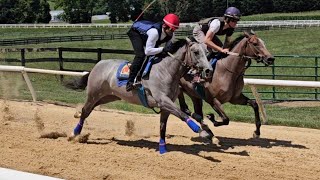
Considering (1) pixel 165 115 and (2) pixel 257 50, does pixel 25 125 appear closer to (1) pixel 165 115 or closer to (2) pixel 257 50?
(1) pixel 165 115

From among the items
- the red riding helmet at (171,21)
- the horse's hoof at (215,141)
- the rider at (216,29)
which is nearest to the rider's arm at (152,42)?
the red riding helmet at (171,21)

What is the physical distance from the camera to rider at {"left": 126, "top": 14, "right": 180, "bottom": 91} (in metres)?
7.45

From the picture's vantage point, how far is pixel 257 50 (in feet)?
27.1

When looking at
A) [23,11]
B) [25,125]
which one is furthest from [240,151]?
[23,11]

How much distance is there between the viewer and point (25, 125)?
10.5 metres

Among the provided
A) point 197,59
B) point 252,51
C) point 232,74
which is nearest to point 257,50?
point 252,51

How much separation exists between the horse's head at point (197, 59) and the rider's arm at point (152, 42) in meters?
0.40

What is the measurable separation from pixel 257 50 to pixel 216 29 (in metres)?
0.76

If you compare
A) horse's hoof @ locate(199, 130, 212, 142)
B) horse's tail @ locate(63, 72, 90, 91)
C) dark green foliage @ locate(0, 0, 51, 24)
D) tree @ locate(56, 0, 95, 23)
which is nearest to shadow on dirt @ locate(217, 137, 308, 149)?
horse's hoof @ locate(199, 130, 212, 142)

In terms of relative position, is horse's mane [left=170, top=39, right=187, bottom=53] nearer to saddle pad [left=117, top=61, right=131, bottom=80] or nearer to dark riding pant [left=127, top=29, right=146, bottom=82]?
dark riding pant [left=127, top=29, right=146, bottom=82]

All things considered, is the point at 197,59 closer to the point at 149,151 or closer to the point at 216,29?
the point at 216,29

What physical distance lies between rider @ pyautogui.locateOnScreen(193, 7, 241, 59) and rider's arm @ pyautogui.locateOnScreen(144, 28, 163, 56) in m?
1.21

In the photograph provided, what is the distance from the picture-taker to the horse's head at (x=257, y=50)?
26.6 feet

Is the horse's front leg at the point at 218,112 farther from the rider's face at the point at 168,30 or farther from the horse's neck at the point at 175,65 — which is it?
the rider's face at the point at 168,30
